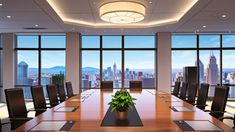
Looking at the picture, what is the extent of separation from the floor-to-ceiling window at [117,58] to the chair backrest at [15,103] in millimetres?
6559

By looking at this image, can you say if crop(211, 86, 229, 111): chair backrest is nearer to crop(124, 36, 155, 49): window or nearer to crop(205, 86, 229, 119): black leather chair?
crop(205, 86, 229, 119): black leather chair

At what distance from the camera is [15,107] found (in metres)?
3.32

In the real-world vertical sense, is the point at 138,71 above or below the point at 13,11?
below

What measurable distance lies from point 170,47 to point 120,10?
4444 mm

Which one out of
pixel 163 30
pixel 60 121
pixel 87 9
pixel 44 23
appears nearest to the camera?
pixel 60 121

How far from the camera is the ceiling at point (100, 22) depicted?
227 inches

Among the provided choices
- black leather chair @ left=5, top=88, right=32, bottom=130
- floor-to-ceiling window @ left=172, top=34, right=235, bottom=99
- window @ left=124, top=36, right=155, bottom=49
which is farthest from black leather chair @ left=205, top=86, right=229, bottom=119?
window @ left=124, top=36, right=155, bottom=49

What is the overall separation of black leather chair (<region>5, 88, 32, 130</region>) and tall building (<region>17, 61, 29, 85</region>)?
7.05 m

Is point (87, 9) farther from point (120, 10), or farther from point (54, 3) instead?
point (120, 10)

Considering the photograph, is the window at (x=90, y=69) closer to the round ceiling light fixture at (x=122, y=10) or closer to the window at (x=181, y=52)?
the window at (x=181, y=52)

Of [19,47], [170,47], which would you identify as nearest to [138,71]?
[170,47]

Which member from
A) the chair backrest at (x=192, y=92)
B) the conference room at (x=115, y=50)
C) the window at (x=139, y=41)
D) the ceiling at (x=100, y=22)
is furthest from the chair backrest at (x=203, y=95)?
the window at (x=139, y=41)

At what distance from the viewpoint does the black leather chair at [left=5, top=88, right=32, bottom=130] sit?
3.13m

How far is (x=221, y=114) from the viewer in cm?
356
